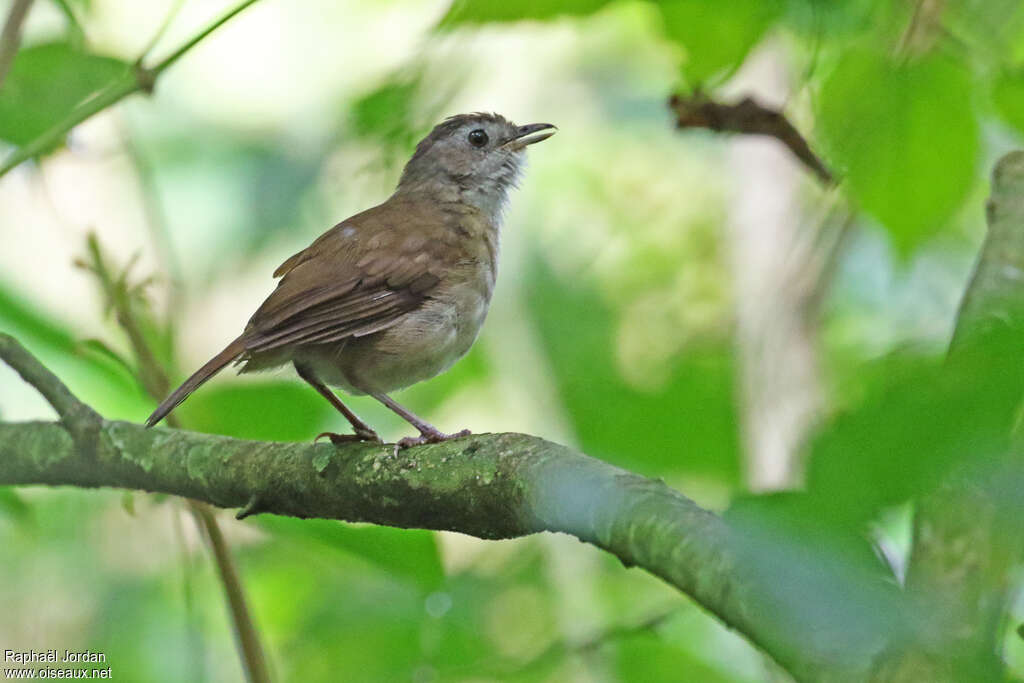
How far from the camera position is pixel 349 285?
3.75 metres

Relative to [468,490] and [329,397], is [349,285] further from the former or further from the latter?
[468,490]

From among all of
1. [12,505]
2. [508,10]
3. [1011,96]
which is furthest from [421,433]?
[1011,96]

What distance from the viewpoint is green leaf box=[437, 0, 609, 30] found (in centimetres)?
260

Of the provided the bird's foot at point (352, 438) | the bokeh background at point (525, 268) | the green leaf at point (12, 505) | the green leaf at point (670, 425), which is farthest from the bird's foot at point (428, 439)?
the green leaf at point (12, 505)

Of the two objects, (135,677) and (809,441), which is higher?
(809,441)

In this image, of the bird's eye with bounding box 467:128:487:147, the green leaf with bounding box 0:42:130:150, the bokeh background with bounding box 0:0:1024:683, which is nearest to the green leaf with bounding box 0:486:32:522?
the bokeh background with bounding box 0:0:1024:683

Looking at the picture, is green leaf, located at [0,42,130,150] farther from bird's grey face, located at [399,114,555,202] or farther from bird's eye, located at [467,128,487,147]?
bird's eye, located at [467,128,487,147]

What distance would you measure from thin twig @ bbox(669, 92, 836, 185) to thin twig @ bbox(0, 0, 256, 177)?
124 cm

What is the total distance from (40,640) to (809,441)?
520 cm

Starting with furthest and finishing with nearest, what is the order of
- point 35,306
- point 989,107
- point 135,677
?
point 135,677 < point 35,306 < point 989,107

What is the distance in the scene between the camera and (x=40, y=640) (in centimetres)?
530

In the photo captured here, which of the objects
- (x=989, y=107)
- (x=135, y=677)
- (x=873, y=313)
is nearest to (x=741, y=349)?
(x=873, y=313)

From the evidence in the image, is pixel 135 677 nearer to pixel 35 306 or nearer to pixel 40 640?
pixel 40 640

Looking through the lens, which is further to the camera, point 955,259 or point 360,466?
point 955,259
